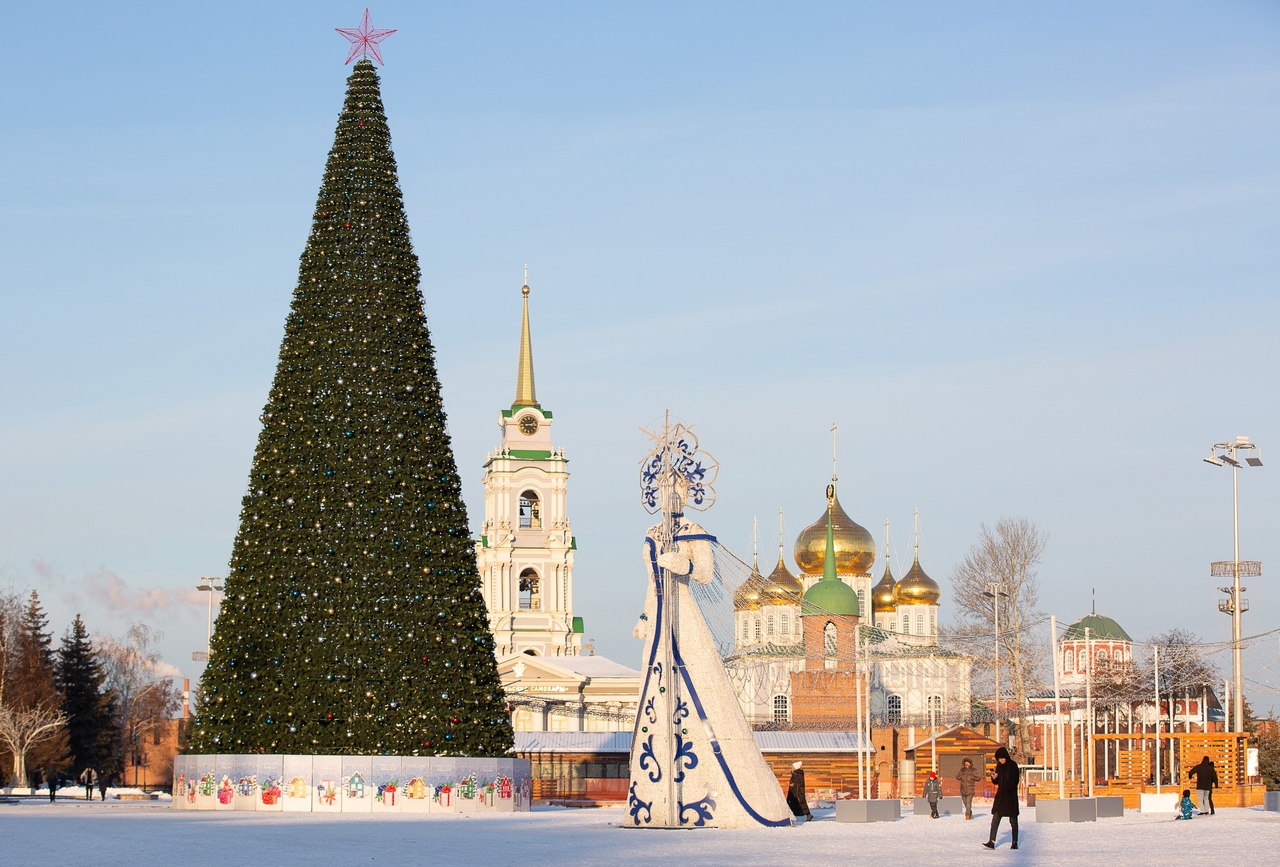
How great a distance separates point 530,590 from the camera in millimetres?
95938

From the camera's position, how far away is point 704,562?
24328 millimetres

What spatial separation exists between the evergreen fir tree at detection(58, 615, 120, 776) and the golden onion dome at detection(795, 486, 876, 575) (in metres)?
44.1

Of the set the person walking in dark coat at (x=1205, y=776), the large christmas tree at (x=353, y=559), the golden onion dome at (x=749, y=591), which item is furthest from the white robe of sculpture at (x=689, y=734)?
the person walking in dark coat at (x=1205, y=776)

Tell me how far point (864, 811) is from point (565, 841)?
8.95m

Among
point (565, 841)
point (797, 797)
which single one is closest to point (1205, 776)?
point (797, 797)

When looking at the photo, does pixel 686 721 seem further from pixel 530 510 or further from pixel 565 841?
pixel 530 510

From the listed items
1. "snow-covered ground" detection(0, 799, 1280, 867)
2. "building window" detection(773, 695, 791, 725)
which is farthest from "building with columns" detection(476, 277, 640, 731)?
"snow-covered ground" detection(0, 799, 1280, 867)

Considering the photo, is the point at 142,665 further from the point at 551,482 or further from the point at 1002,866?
the point at 1002,866

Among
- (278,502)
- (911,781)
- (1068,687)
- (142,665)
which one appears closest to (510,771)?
(278,502)

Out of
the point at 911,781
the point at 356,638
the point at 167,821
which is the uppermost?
the point at 356,638

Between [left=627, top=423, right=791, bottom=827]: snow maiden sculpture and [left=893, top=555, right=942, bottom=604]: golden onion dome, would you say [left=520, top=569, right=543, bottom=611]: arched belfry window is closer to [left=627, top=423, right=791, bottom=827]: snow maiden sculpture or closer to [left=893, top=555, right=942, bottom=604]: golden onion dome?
[left=893, top=555, right=942, bottom=604]: golden onion dome

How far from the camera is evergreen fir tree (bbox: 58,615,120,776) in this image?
64125 mm

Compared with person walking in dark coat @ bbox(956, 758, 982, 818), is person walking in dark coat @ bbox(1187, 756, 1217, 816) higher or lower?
higher

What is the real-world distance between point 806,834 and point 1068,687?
217ft
